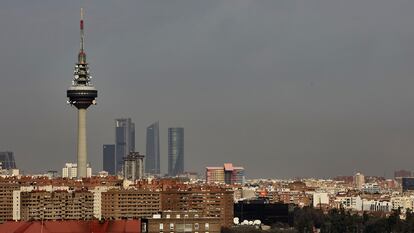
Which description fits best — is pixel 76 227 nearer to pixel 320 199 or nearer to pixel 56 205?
pixel 56 205

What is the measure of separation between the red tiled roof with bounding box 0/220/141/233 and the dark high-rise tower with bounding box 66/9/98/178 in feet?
205

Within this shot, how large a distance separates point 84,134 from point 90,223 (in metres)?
63.1

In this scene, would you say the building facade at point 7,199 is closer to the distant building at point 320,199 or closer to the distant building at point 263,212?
the distant building at point 263,212

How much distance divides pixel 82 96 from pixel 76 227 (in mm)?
65933

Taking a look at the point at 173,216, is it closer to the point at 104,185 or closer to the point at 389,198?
the point at 104,185

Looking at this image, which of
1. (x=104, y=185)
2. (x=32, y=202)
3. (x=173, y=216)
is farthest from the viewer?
(x=104, y=185)

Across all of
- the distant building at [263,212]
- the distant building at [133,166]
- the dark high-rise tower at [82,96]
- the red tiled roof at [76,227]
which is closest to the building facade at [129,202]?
the distant building at [263,212]

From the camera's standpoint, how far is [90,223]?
6244 centimetres

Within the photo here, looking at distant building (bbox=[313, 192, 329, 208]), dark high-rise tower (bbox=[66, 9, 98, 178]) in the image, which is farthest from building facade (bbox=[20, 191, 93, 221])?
distant building (bbox=[313, 192, 329, 208])

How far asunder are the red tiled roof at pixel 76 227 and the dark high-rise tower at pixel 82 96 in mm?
62583

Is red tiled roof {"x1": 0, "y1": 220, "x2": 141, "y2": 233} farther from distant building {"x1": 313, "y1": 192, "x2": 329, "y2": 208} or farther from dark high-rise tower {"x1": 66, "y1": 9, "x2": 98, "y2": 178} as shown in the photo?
distant building {"x1": 313, "y1": 192, "x2": 329, "y2": 208}

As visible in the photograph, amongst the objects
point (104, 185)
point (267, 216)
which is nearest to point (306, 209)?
point (267, 216)

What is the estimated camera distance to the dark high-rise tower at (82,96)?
12525cm

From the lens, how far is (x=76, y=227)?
61094 mm
